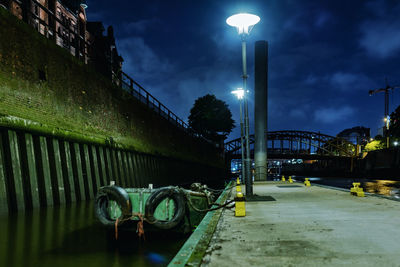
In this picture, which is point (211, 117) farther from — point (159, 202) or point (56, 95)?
point (159, 202)

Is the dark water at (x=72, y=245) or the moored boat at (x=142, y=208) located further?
the moored boat at (x=142, y=208)

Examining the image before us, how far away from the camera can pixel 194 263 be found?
3.65 metres

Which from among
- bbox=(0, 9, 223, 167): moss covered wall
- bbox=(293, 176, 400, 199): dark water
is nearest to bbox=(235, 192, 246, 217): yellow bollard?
bbox=(0, 9, 223, 167): moss covered wall

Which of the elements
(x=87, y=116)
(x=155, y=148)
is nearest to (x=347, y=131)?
(x=155, y=148)

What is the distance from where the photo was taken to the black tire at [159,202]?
7.55 m

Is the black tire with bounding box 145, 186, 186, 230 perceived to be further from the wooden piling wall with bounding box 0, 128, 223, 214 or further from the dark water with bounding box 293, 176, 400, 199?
the dark water with bounding box 293, 176, 400, 199

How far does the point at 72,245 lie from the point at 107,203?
125cm

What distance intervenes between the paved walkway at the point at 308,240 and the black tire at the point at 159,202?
3.67 feet

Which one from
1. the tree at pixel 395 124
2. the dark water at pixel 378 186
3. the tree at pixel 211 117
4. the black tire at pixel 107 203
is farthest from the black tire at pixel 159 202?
the tree at pixel 395 124

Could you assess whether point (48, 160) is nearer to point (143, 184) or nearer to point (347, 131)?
point (143, 184)

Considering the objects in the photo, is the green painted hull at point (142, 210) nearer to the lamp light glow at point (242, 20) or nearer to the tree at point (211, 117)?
the lamp light glow at point (242, 20)

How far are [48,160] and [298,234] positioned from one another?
10.8 metres

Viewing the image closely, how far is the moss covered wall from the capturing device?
11.1m

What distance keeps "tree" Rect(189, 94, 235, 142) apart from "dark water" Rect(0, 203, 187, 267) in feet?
202
